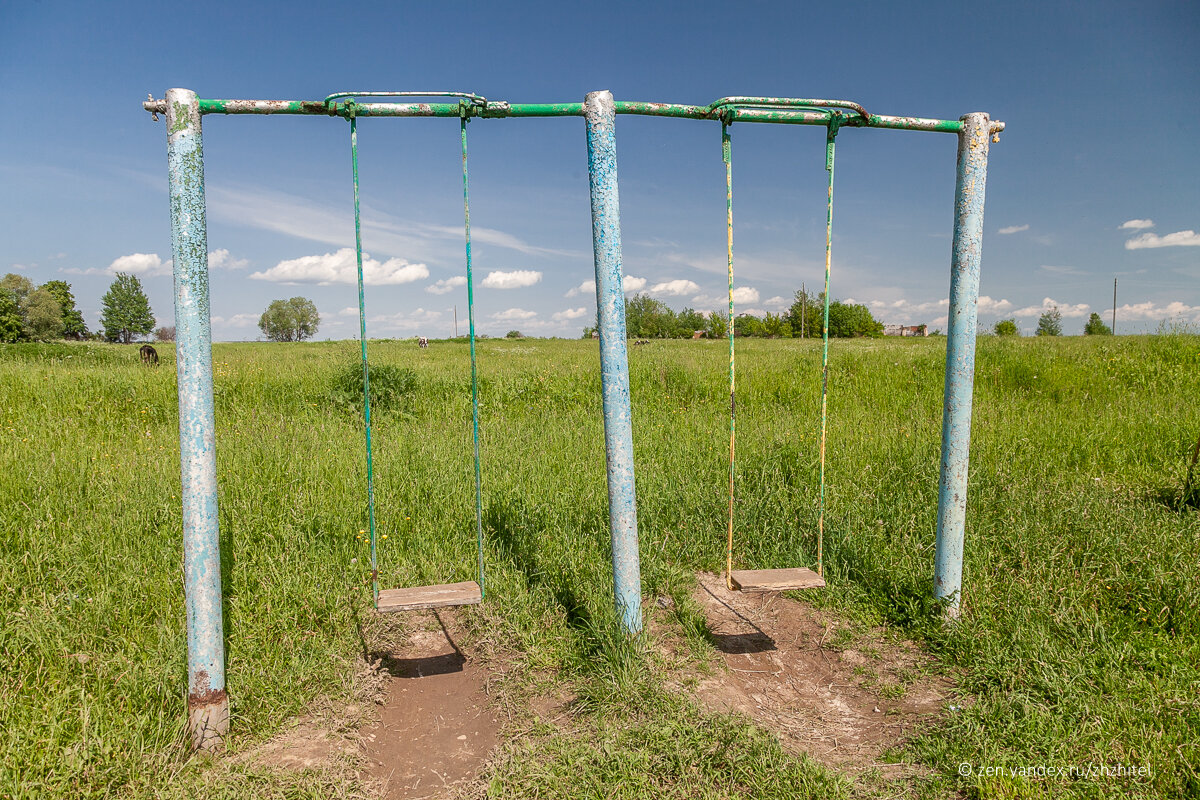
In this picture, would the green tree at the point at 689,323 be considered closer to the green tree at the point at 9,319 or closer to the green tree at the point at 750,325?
the green tree at the point at 750,325

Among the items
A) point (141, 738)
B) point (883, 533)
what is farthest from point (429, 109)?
point (883, 533)

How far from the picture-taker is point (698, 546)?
3959mm

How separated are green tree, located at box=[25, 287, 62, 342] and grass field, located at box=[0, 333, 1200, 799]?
69.7 meters

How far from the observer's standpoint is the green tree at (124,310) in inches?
3268

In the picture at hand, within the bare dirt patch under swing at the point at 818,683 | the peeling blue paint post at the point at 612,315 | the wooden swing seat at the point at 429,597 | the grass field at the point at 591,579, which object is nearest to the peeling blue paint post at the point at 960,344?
the grass field at the point at 591,579

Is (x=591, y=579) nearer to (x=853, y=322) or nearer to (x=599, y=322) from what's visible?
(x=599, y=322)

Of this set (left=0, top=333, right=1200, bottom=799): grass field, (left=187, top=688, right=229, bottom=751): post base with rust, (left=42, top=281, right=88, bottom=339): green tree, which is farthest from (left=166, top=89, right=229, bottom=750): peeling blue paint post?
(left=42, top=281, right=88, bottom=339): green tree

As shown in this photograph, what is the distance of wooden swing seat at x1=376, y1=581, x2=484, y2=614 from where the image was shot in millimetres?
2553

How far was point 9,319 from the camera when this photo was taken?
5272 centimetres

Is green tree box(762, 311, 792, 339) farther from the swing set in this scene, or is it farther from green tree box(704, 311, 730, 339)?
the swing set

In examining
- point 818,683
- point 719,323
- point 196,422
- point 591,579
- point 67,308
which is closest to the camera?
point 196,422

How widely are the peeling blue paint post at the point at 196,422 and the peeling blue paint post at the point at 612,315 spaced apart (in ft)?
5.09

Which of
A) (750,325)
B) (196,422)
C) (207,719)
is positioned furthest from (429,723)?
(750,325)

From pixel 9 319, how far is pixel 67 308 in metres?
19.9
